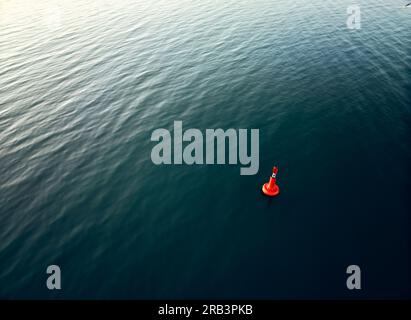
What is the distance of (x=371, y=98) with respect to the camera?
24.3m

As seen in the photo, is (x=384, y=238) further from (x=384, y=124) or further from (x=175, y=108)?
(x=175, y=108)

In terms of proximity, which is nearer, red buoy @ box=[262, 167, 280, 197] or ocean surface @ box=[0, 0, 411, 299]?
ocean surface @ box=[0, 0, 411, 299]

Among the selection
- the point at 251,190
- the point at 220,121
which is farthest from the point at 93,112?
the point at 251,190

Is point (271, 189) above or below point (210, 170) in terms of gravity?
below

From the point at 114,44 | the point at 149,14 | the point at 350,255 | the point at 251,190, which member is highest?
the point at 149,14

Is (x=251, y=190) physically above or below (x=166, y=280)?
above

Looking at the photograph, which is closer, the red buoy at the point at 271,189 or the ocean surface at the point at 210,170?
the ocean surface at the point at 210,170

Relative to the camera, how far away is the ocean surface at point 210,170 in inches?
534

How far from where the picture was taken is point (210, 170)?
1881 centimetres

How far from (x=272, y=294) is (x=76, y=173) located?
544 inches

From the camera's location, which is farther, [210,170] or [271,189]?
[210,170]

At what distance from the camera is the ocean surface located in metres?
13.6
